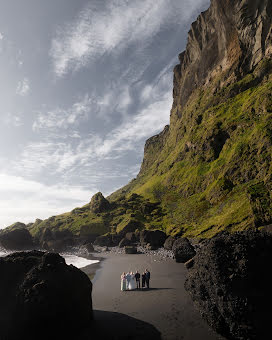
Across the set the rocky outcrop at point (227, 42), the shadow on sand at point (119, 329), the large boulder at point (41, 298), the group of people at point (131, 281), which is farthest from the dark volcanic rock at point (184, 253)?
the rocky outcrop at point (227, 42)

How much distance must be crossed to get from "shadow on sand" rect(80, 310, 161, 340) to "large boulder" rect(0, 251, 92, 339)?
93cm

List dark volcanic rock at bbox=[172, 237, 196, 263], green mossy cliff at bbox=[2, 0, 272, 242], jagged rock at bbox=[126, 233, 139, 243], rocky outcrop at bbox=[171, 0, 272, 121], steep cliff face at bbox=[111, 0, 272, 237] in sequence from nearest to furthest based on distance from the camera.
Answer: dark volcanic rock at bbox=[172, 237, 196, 263], steep cliff face at bbox=[111, 0, 272, 237], green mossy cliff at bbox=[2, 0, 272, 242], jagged rock at bbox=[126, 233, 139, 243], rocky outcrop at bbox=[171, 0, 272, 121]

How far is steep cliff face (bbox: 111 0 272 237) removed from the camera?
202ft

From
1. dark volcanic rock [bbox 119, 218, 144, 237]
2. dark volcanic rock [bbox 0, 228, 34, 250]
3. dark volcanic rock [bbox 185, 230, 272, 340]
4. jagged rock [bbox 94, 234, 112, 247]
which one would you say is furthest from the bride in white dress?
dark volcanic rock [bbox 0, 228, 34, 250]

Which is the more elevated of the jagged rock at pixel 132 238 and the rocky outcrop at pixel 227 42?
the rocky outcrop at pixel 227 42

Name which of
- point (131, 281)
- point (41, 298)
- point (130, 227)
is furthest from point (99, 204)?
point (41, 298)

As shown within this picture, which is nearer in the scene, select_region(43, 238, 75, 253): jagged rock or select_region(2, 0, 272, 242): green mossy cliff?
select_region(2, 0, 272, 242): green mossy cliff

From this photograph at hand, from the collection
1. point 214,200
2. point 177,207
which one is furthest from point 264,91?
point 177,207

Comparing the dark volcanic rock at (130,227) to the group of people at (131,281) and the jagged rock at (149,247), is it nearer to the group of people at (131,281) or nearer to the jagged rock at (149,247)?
the jagged rock at (149,247)

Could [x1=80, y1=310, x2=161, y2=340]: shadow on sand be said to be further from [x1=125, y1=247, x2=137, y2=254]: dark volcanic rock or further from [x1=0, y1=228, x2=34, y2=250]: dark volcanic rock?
[x1=0, y1=228, x2=34, y2=250]: dark volcanic rock

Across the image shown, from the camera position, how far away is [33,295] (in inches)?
576

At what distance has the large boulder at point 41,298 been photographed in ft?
46.3

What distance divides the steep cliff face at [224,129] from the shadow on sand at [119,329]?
34.4 m

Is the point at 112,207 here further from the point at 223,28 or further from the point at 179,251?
the point at 223,28
